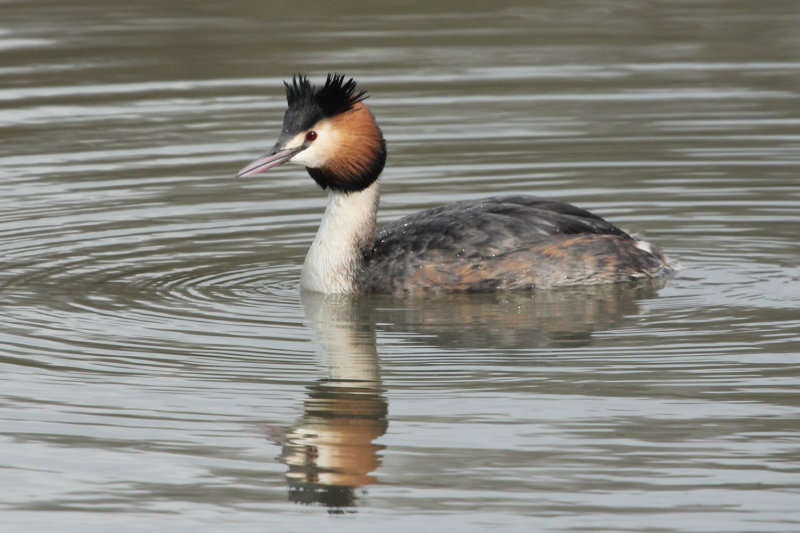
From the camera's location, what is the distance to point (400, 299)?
937cm

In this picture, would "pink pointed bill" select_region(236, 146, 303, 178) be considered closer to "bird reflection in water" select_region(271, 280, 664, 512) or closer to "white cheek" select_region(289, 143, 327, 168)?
"white cheek" select_region(289, 143, 327, 168)

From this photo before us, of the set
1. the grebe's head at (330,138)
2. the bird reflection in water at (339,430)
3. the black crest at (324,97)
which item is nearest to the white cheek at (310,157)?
the grebe's head at (330,138)

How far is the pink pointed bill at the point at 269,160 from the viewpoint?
8930 millimetres

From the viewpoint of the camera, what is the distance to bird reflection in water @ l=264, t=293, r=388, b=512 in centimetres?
625

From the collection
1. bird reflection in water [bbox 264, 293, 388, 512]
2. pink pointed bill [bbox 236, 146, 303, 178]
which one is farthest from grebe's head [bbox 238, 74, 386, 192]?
bird reflection in water [bbox 264, 293, 388, 512]

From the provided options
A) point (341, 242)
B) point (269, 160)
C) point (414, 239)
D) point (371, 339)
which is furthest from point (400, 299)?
point (269, 160)

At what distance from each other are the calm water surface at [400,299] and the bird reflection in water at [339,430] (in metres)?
0.02

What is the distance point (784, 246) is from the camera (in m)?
10.2

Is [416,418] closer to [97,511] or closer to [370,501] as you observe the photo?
[370,501]

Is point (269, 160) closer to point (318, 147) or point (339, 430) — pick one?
point (318, 147)

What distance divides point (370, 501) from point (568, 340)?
2.44 m

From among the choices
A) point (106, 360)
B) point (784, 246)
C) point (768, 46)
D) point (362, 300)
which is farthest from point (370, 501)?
point (768, 46)

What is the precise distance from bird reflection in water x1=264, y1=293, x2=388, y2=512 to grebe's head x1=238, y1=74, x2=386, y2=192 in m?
1.17

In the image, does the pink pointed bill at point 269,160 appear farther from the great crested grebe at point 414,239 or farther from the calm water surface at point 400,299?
the calm water surface at point 400,299
